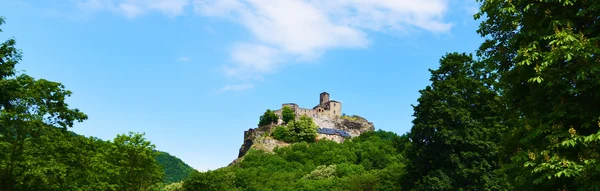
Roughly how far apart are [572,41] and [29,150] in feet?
85.1

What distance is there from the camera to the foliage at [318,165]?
101625 mm

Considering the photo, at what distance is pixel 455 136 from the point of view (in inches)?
1257

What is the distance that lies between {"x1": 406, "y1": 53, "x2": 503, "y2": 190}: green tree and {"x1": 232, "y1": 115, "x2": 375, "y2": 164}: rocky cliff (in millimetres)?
119690

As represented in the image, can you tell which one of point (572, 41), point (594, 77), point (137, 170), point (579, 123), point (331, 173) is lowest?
point (579, 123)

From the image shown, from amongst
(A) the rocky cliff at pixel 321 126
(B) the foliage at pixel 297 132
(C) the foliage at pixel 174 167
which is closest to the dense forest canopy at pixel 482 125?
(A) the rocky cliff at pixel 321 126

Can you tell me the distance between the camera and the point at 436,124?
109ft

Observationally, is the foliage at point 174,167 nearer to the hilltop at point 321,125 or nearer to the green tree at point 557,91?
the hilltop at point 321,125

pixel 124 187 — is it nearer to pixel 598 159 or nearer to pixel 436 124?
pixel 436 124

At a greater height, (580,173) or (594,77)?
(594,77)

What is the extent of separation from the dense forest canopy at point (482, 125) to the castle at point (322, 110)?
362 feet

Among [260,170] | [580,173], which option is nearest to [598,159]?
[580,173]

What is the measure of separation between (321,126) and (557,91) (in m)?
166

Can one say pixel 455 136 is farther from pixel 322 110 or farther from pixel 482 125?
pixel 322 110

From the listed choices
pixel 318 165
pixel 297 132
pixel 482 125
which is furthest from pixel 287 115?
pixel 482 125
